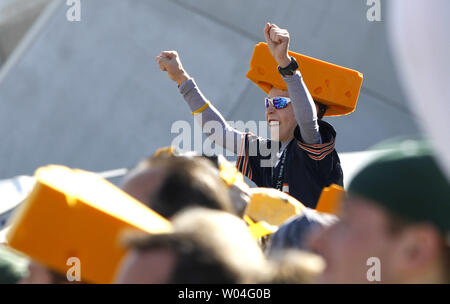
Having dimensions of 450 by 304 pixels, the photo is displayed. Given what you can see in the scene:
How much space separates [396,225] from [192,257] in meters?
0.37

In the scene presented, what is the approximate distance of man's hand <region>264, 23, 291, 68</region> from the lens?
2.47 metres

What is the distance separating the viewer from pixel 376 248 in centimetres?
115

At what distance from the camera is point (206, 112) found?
3129 millimetres

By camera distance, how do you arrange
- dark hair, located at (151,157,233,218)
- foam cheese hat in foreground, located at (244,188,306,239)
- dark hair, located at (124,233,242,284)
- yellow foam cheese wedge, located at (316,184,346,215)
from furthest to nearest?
foam cheese hat in foreground, located at (244,188,306,239) → yellow foam cheese wedge, located at (316,184,346,215) → dark hair, located at (151,157,233,218) → dark hair, located at (124,233,242,284)

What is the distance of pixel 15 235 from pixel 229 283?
48 centimetres

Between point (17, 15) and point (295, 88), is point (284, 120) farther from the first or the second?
point (17, 15)

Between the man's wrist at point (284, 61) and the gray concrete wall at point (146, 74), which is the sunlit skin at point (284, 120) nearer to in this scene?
the man's wrist at point (284, 61)

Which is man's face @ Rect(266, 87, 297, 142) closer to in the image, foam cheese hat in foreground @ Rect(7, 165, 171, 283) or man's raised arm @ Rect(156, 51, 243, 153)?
man's raised arm @ Rect(156, 51, 243, 153)

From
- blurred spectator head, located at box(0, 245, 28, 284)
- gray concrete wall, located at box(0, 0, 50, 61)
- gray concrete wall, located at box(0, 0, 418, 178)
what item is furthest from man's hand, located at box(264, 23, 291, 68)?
gray concrete wall, located at box(0, 0, 50, 61)

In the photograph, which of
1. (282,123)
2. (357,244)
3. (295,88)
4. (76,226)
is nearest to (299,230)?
(357,244)

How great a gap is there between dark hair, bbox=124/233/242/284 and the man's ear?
0.29 meters

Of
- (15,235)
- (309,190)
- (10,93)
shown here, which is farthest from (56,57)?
(15,235)
